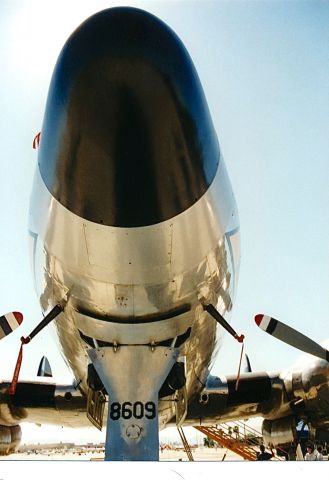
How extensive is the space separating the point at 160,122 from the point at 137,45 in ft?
2.47

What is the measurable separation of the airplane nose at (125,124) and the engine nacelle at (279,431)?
7.60m

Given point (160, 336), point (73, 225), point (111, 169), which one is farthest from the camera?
point (160, 336)

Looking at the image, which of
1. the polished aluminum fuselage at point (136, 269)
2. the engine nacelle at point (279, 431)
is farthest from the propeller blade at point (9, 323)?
the engine nacelle at point (279, 431)

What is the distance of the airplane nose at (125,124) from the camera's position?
4270 mm

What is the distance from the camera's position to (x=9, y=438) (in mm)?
11125

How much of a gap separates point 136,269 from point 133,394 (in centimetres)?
180

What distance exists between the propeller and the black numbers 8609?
2.15 m

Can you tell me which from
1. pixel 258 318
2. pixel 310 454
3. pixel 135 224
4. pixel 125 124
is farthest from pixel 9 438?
pixel 125 124

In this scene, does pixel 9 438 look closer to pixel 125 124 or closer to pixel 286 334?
pixel 286 334

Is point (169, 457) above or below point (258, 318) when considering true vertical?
above
